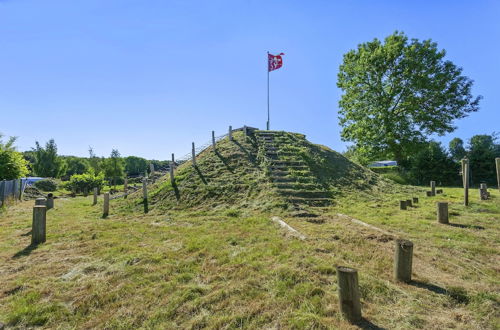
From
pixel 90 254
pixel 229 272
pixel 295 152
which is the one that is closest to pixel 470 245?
pixel 229 272

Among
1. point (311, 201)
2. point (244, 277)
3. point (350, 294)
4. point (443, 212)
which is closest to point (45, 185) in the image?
point (311, 201)

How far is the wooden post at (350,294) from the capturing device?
3270mm

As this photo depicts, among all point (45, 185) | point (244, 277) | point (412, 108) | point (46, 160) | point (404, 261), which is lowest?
point (244, 277)

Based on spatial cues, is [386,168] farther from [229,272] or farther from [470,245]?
[229,272]

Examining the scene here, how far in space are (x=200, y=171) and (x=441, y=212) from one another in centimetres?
1123

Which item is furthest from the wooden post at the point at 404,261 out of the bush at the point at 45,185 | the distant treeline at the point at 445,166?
the bush at the point at 45,185

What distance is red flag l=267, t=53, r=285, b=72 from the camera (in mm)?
23078

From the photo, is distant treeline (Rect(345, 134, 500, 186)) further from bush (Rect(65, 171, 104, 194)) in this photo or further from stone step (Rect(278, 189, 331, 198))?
bush (Rect(65, 171, 104, 194))

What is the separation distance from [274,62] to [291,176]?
539 inches

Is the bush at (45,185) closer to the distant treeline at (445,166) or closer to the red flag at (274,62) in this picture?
the red flag at (274,62)

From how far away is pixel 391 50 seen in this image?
24688 mm

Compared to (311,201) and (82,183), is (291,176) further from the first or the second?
(82,183)

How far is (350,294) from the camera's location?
3289mm

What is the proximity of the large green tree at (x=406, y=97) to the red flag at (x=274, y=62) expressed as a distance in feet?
30.2
